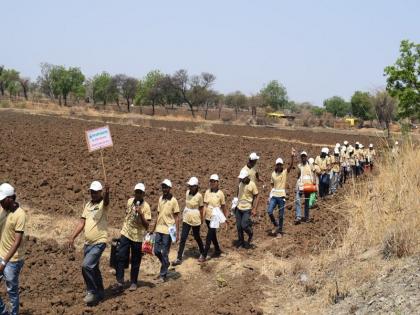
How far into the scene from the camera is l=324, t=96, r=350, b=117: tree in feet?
356

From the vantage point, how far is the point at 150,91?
8088cm

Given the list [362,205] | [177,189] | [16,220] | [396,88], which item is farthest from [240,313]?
A: [396,88]

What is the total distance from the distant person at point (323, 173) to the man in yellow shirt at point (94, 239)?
8.60 m

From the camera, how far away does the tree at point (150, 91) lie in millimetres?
81438

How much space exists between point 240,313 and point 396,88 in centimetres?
2567

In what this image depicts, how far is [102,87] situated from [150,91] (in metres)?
12.4

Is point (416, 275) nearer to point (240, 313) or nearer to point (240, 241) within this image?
point (240, 313)

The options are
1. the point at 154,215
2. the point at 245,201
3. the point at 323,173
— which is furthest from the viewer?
the point at 323,173

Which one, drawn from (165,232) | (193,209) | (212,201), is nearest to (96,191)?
(165,232)

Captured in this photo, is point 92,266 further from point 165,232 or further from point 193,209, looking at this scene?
point 193,209

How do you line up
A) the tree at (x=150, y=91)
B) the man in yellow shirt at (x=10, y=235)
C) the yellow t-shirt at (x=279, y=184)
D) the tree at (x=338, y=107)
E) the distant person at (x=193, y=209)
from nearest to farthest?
the man in yellow shirt at (x=10, y=235) → the distant person at (x=193, y=209) → the yellow t-shirt at (x=279, y=184) → the tree at (x=150, y=91) → the tree at (x=338, y=107)

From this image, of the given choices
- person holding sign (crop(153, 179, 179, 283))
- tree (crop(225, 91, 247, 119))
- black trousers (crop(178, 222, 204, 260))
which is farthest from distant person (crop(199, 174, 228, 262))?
tree (crop(225, 91, 247, 119))

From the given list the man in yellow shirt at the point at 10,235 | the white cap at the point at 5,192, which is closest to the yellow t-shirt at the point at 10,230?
the man in yellow shirt at the point at 10,235

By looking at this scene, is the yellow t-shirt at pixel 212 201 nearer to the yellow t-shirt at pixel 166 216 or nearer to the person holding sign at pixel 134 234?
the yellow t-shirt at pixel 166 216
